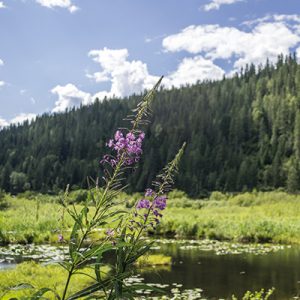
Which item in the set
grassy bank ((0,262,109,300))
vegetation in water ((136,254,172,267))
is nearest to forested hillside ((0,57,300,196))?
vegetation in water ((136,254,172,267))

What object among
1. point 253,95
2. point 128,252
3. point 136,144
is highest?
point 253,95

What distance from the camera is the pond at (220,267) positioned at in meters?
17.8

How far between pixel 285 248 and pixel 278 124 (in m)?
116

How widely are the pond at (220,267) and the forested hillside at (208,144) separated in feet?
288

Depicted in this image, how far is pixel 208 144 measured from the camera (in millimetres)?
150750

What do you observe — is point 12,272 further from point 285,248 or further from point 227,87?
point 227,87

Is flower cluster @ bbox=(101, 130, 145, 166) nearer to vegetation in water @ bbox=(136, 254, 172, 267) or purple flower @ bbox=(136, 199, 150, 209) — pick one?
purple flower @ bbox=(136, 199, 150, 209)

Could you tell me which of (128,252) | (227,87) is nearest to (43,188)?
(227,87)

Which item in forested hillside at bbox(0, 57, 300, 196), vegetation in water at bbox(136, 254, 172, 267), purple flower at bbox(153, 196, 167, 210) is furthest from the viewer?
forested hillside at bbox(0, 57, 300, 196)

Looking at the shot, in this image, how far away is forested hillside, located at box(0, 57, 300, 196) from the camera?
12925 centimetres

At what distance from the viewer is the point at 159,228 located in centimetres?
3781

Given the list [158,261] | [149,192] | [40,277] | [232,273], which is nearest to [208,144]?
[158,261]

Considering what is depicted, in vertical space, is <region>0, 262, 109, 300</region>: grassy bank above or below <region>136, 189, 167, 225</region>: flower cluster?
below

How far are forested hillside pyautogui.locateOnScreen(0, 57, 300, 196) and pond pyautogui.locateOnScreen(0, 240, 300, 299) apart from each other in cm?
8793
